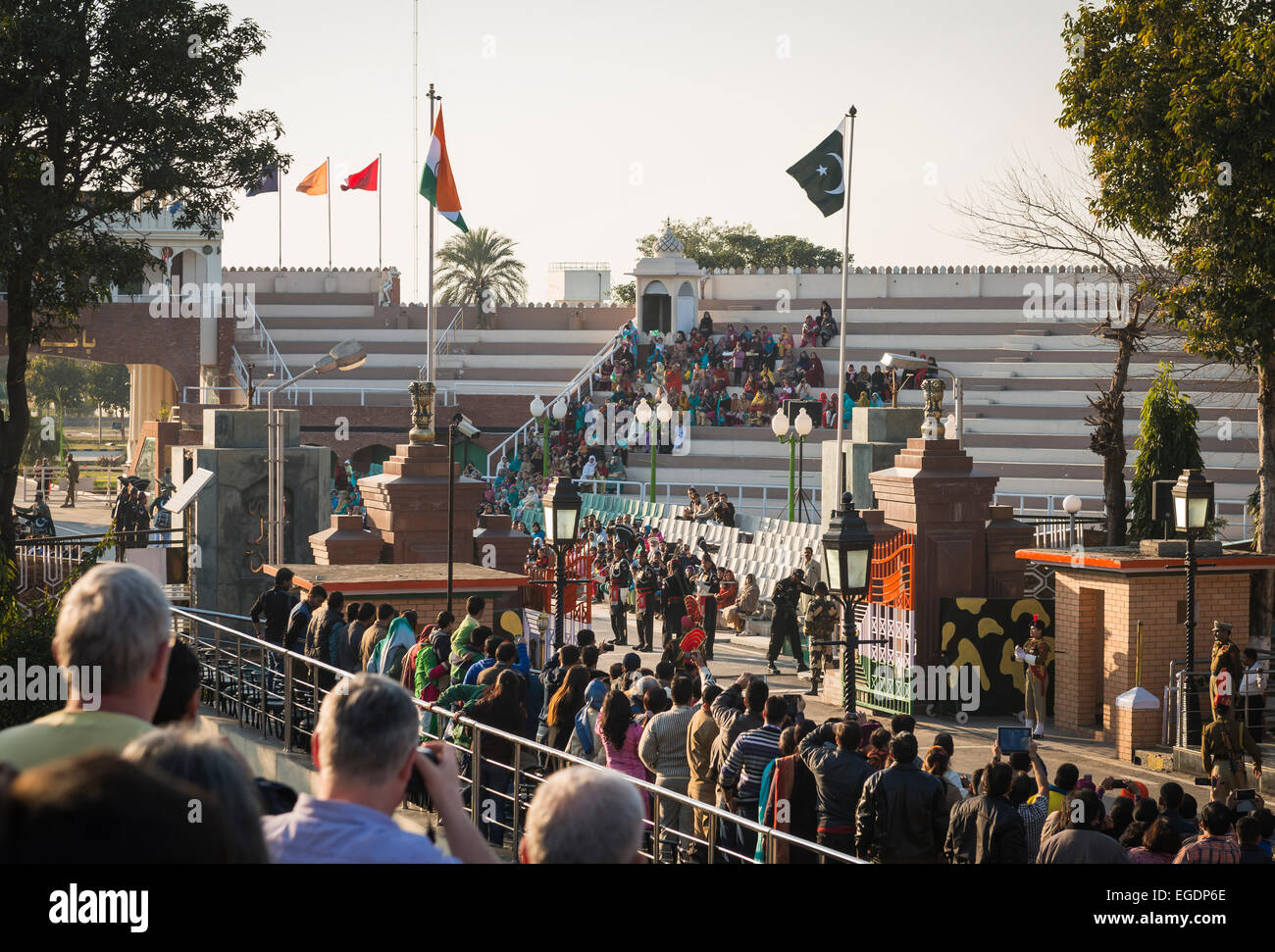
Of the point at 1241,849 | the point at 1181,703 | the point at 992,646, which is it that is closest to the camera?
the point at 1241,849

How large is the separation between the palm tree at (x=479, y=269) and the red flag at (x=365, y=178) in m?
20.1

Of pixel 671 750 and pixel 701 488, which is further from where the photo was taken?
pixel 701 488

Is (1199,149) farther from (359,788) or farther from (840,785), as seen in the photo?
(359,788)

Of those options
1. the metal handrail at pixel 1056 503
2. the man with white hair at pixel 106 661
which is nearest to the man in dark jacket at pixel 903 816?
the man with white hair at pixel 106 661

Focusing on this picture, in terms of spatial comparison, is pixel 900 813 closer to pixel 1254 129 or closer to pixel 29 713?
pixel 29 713

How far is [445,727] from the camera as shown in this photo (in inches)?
408

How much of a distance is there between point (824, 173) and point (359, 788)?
2679cm

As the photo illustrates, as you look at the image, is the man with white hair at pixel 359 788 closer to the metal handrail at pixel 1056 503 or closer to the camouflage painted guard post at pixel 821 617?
the camouflage painted guard post at pixel 821 617

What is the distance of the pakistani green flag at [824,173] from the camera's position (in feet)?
95.7

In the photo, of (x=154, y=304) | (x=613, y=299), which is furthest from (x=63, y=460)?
(x=613, y=299)

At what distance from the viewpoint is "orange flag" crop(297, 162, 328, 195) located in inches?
1768

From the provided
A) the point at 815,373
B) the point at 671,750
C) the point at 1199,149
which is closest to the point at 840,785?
the point at 671,750
